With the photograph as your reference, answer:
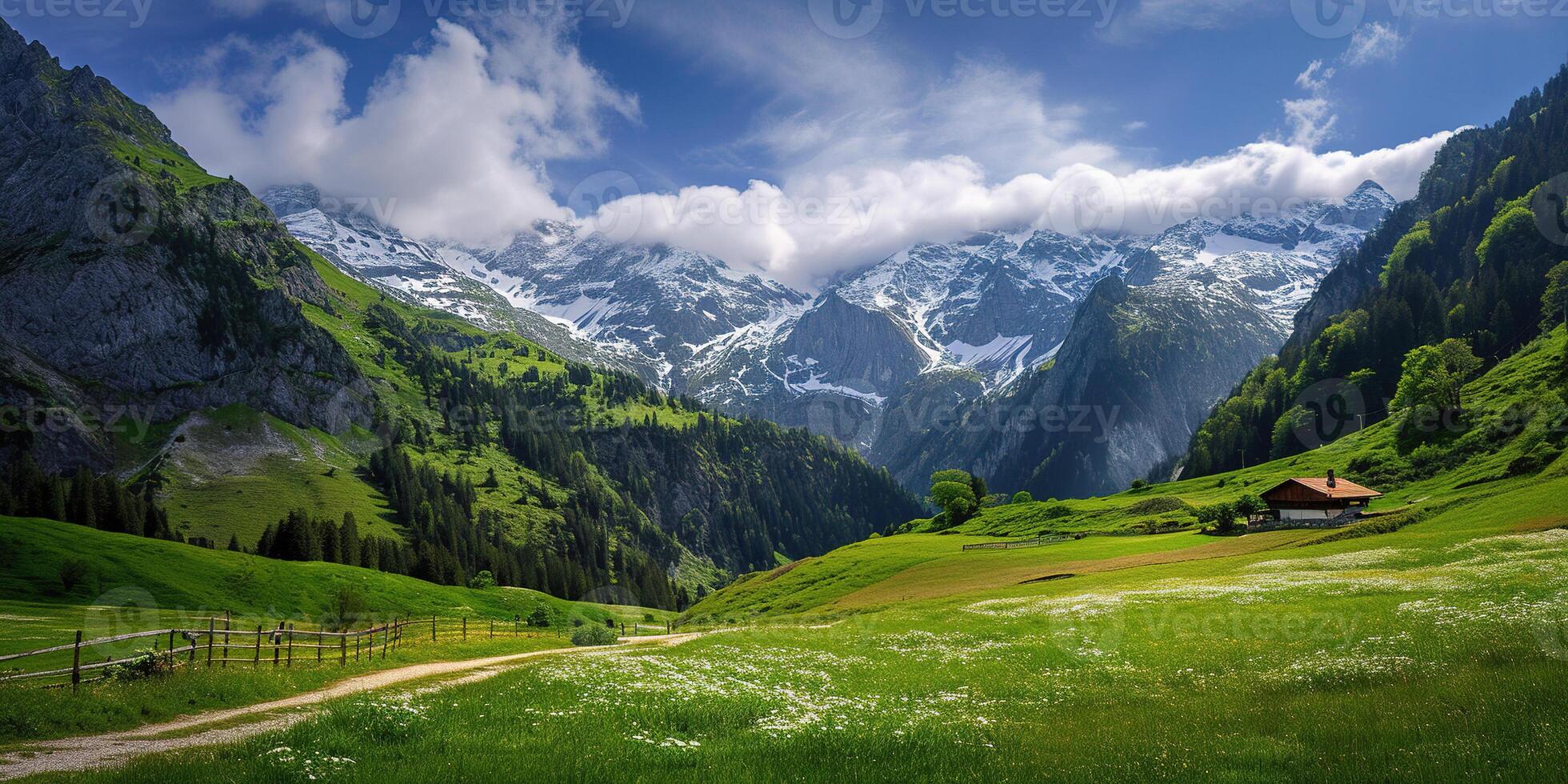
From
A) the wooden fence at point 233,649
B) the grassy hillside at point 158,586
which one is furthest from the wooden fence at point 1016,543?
the wooden fence at point 233,649

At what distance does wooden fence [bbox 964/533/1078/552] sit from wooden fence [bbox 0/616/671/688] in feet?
237

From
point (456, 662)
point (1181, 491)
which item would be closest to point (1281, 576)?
point (456, 662)

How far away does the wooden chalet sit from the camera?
10169 centimetres

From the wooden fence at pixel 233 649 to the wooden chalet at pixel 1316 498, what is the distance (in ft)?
337

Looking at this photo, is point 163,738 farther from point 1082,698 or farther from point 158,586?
point 158,586

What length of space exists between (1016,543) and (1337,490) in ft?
145

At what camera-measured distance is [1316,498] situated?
102562 mm

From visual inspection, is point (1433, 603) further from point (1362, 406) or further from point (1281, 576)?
point (1362, 406)

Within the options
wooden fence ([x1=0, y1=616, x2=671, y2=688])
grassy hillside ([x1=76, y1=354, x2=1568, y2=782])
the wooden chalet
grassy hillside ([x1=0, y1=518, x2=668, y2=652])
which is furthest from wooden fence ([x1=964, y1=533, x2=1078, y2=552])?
wooden fence ([x1=0, y1=616, x2=671, y2=688])

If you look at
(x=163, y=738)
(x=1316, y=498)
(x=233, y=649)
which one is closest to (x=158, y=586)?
(x=233, y=649)

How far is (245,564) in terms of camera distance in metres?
89.5

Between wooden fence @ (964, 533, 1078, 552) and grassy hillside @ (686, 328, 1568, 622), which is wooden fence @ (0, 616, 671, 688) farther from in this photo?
wooden fence @ (964, 533, 1078, 552)

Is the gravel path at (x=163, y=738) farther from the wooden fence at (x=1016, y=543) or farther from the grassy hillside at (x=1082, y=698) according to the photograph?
A: the wooden fence at (x=1016, y=543)

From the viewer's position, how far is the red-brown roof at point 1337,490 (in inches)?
4021
